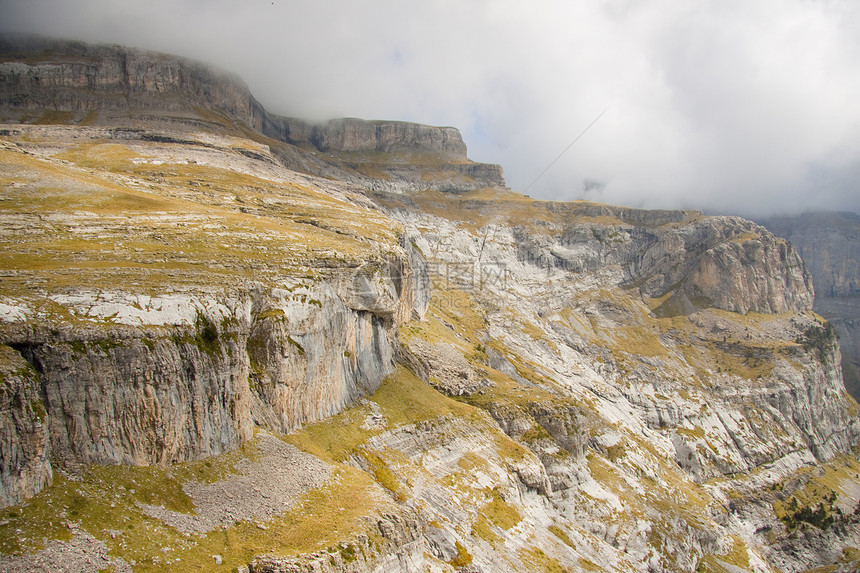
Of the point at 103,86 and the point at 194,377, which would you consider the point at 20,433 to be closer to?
the point at 194,377

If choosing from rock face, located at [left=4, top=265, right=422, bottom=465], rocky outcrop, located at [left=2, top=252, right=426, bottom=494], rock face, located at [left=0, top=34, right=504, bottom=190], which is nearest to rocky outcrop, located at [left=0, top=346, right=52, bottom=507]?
rocky outcrop, located at [left=2, top=252, right=426, bottom=494]

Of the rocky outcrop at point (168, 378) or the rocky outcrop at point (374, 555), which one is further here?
the rocky outcrop at point (374, 555)

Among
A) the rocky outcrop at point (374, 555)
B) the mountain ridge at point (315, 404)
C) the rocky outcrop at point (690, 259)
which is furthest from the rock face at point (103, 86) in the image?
the rocky outcrop at point (374, 555)

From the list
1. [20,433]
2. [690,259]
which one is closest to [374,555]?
[20,433]

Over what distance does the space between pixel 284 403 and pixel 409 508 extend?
575 inches

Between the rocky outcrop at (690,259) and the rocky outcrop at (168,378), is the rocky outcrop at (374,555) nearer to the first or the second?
the rocky outcrop at (168,378)

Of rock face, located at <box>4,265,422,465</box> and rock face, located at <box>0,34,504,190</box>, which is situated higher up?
rock face, located at <box>0,34,504,190</box>

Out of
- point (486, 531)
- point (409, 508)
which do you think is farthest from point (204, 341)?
point (486, 531)

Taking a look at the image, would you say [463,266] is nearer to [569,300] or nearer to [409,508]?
[569,300]

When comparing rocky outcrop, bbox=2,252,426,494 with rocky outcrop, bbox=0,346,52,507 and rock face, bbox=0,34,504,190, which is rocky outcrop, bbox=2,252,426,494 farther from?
rock face, bbox=0,34,504,190

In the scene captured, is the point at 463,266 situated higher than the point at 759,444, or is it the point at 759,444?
the point at 463,266

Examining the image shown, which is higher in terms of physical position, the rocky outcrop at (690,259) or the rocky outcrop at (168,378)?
the rocky outcrop at (690,259)

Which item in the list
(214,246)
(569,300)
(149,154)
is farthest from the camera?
(569,300)

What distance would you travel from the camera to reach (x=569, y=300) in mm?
160000
